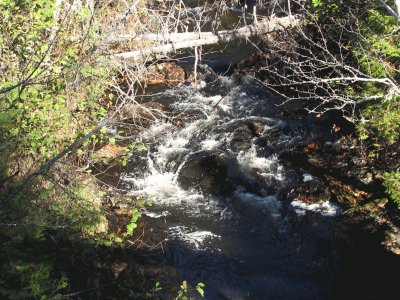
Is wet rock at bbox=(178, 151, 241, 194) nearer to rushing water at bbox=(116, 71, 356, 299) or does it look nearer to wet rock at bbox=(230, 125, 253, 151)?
rushing water at bbox=(116, 71, 356, 299)

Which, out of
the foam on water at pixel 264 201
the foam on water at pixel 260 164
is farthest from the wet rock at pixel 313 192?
the foam on water at pixel 260 164

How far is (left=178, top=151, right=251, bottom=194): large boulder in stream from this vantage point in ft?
29.4

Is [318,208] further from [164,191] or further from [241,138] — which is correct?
[164,191]

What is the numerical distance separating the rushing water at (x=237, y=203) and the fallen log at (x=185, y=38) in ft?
5.34

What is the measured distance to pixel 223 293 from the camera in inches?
260

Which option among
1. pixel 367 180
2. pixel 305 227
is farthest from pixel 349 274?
pixel 367 180

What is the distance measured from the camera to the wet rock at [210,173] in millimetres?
8953

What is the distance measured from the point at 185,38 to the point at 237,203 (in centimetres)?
404

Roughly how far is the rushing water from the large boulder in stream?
0.08 feet

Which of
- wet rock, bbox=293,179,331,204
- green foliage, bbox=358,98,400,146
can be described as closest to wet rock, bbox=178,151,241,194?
wet rock, bbox=293,179,331,204

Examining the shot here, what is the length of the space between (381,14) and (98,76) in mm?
6415

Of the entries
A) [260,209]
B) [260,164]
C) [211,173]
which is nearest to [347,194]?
[260,209]

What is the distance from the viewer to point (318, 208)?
8242mm

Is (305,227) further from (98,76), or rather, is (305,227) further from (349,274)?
(98,76)
